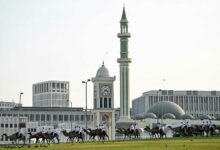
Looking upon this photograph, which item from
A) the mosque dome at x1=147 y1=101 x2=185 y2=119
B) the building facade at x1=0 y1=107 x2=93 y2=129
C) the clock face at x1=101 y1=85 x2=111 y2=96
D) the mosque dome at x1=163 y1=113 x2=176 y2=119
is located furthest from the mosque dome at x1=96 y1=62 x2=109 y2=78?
the mosque dome at x1=147 y1=101 x2=185 y2=119

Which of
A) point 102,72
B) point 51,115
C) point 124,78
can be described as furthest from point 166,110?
point 102,72

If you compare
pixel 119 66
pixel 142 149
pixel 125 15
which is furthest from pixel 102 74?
pixel 142 149

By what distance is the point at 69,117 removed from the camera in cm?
19300

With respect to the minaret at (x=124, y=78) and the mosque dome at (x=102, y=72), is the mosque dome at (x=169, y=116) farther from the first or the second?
the mosque dome at (x=102, y=72)

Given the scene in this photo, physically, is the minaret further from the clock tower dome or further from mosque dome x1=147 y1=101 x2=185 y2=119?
mosque dome x1=147 y1=101 x2=185 y2=119

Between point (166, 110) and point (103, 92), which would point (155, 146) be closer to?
point (103, 92)

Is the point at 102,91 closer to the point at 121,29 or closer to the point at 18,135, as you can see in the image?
the point at 121,29

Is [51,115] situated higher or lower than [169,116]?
higher

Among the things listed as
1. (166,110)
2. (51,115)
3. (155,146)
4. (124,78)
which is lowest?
(155,146)

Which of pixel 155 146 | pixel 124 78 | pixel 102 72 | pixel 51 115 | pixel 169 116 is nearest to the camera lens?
pixel 155 146

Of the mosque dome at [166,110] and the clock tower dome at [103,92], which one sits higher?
the clock tower dome at [103,92]

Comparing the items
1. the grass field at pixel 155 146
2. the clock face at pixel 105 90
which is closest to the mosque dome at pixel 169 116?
the clock face at pixel 105 90

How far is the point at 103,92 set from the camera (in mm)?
130250

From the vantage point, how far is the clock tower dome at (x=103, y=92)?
12988cm
